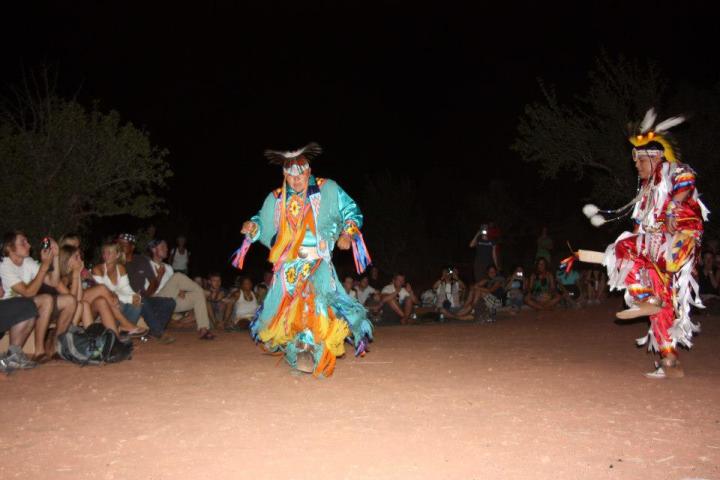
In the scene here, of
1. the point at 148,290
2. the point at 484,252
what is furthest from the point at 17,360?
the point at 484,252

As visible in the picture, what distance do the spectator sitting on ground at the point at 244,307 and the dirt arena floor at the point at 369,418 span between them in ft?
9.69

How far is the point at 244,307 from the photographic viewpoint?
10.6 metres

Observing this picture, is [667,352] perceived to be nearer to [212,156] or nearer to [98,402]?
[98,402]

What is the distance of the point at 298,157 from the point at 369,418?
279 cm

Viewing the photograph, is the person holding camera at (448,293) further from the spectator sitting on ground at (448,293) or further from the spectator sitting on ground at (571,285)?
the spectator sitting on ground at (571,285)

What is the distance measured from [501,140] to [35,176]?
30.8 meters

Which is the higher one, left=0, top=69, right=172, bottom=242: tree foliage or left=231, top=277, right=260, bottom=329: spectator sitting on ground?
left=0, top=69, right=172, bottom=242: tree foliage

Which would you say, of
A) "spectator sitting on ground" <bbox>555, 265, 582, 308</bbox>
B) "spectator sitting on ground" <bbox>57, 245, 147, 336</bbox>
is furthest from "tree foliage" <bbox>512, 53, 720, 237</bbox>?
"spectator sitting on ground" <bbox>57, 245, 147, 336</bbox>

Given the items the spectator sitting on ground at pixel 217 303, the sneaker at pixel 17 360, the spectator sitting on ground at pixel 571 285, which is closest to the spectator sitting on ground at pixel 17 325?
the sneaker at pixel 17 360

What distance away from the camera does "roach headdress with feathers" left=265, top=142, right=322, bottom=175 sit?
6.39 m

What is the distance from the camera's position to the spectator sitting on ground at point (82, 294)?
729cm

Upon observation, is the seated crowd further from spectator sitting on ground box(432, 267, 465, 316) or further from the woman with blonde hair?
spectator sitting on ground box(432, 267, 465, 316)

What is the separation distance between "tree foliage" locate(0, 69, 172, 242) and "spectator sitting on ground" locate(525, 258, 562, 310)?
7431mm

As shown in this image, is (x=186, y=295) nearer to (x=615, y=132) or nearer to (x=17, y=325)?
(x=17, y=325)
